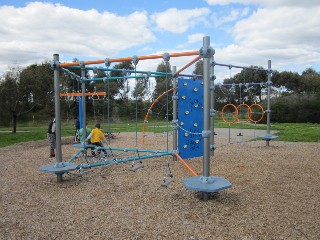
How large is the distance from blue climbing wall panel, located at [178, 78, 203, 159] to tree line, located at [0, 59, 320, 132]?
49 centimetres

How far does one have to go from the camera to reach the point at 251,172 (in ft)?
23.2

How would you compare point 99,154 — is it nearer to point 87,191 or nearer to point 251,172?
point 87,191

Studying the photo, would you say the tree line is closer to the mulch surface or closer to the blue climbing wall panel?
the blue climbing wall panel

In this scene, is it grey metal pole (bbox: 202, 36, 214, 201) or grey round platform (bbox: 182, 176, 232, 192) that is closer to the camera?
grey round platform (bbox: 182, 176, 232, 192)

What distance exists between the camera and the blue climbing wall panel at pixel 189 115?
291 inches

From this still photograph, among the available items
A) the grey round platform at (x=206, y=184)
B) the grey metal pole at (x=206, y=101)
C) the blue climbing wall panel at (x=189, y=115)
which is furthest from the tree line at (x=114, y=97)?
the grey round platform at (x=206, y=184)

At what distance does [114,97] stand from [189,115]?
5.13m

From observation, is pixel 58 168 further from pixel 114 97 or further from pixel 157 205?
pixel 114 97

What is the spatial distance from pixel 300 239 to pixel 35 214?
11.6ft

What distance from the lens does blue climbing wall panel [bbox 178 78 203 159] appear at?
7383 mm

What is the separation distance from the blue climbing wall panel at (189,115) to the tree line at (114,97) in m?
0.49

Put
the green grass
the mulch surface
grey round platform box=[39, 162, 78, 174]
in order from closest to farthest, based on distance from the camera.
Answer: the mulch surface < grey round platform box=[39, 162, 78, 174] < the green grass

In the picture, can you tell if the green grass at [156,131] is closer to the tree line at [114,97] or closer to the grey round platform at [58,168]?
the tree line at [114,97]

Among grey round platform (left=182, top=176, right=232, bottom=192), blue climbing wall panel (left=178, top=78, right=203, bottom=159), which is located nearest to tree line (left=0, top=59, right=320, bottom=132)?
blue climbing wall panel (left=178, top=78, right=203, bottom=159)
